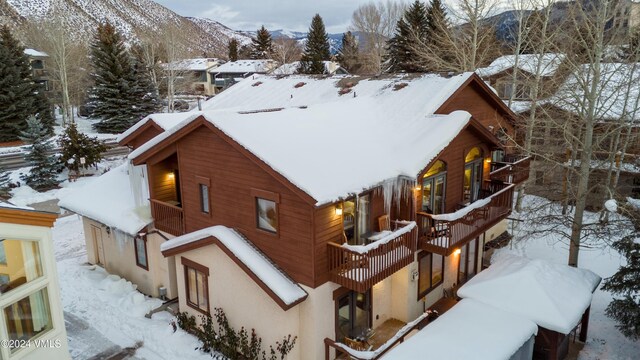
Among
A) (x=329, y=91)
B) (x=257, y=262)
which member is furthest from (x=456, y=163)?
(x=257, y=262)

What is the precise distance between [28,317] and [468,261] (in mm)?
13477

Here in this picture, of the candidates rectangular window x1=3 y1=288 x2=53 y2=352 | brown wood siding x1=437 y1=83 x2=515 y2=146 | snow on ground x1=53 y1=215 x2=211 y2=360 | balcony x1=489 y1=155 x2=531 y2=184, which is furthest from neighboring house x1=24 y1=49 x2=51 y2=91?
balcony x1=489 y1=155 x2=531 y2=184

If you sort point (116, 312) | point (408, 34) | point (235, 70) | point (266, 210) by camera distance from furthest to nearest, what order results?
point (235, 70)
point (408, 34)
point (116, 312)
point (266, 210)

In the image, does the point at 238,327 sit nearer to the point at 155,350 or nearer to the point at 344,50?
the point at 155,350

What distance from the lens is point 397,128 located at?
14.6 meters

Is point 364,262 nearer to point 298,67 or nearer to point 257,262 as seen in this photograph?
point 257,262

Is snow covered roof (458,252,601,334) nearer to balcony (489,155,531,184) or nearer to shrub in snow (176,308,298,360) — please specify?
balcony (489,155,531,184)

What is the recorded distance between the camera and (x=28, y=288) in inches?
331

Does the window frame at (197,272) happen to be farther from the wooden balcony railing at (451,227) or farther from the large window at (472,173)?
the large window at (472,173)

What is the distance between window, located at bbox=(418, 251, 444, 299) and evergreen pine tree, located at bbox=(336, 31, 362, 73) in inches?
1902

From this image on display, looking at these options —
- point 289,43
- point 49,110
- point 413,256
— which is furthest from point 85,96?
point 413,256

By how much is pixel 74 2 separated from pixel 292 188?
19032 centimetres

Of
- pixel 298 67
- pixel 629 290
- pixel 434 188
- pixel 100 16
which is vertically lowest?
pixel 629 290

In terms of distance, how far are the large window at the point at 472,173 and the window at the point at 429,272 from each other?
2659mm
